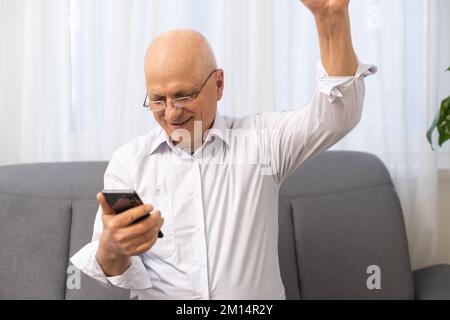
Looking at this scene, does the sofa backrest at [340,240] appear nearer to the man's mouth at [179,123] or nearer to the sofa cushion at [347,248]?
the sofa cushion at [347,248]

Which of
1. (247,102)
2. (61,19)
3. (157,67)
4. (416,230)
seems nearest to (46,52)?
(61,19)

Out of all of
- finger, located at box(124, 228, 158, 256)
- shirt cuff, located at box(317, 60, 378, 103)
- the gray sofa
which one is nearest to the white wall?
the gray sofa

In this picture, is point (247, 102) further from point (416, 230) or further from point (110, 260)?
point (110, 260)

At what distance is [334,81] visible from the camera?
123cm

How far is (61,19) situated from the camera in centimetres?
213

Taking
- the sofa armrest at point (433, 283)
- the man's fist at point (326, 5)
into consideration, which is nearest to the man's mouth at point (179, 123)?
the man's fist at point (326, 5)

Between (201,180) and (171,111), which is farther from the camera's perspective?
(201,180)

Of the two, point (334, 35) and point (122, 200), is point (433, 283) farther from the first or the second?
point (122, 200)

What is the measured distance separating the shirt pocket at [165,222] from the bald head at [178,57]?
0.29 meters

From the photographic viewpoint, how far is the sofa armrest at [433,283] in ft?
6.31

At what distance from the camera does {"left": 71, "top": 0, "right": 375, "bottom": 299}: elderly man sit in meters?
1.39

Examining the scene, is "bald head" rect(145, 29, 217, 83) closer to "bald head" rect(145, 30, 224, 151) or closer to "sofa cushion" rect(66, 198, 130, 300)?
"bald head" rect(145, 30, 224, 151)

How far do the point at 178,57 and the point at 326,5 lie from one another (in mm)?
373

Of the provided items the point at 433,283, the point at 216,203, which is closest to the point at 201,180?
the point at 216,203
